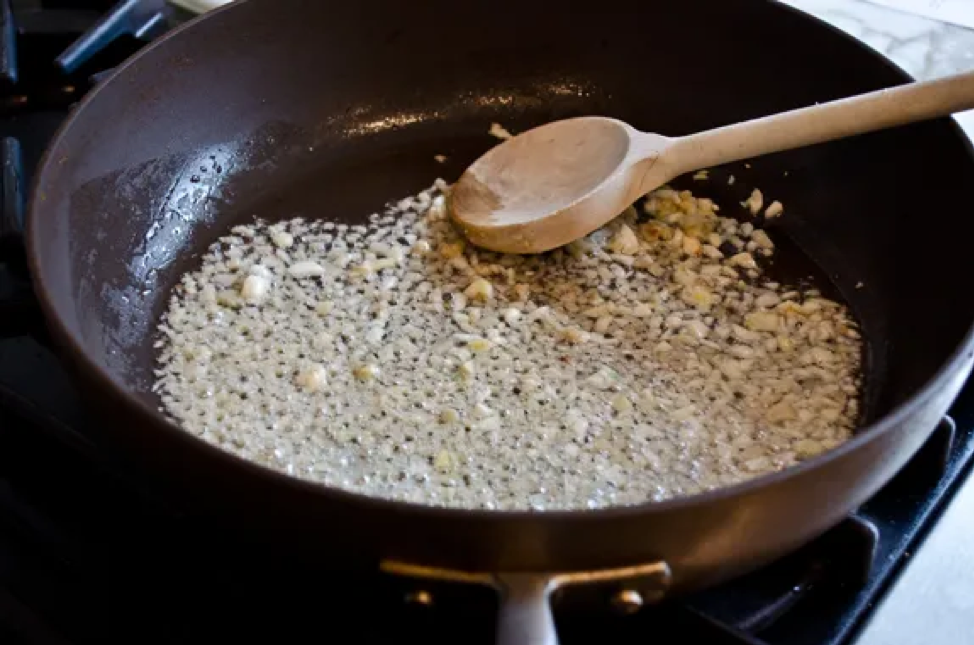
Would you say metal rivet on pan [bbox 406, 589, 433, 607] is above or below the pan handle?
below

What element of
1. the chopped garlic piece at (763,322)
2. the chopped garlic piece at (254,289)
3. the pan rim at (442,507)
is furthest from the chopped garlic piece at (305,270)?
the chopped garlic piece at (763,322)

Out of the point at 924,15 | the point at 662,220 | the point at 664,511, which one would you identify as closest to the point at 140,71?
the point at 662,220

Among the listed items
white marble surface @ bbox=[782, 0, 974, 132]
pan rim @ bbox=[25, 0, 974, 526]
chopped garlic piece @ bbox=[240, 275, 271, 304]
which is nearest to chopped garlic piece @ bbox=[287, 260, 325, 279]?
chopped garlic piece @ bbox=[240, 275, 271, 304]

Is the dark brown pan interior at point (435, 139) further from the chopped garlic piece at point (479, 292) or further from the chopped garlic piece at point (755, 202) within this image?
the chopped garlic piece at point (479, 292)

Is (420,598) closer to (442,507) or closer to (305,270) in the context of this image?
(442,507)

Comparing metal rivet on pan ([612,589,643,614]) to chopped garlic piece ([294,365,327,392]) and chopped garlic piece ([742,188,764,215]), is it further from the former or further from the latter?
chopped garlic piece ([742,188,764,215])

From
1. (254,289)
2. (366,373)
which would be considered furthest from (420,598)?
(254,289)

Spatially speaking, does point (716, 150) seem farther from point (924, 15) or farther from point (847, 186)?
point (924, 15)
